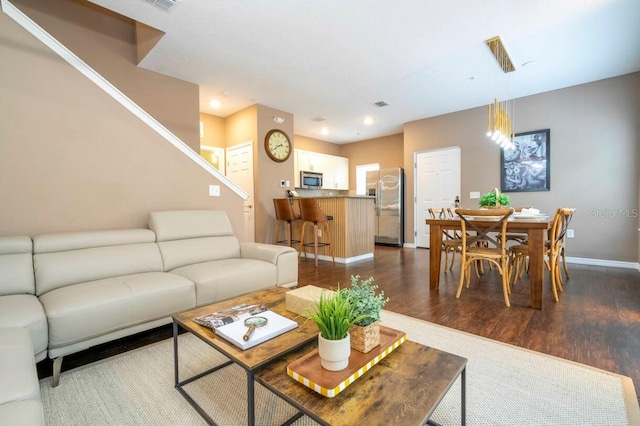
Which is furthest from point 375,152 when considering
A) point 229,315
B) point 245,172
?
point 229,315

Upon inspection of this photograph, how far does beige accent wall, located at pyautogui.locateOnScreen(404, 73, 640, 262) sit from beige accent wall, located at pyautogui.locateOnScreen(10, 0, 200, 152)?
17.2ft

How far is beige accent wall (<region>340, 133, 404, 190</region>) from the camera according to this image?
7.25 meters

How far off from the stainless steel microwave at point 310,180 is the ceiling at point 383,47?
2082 mm

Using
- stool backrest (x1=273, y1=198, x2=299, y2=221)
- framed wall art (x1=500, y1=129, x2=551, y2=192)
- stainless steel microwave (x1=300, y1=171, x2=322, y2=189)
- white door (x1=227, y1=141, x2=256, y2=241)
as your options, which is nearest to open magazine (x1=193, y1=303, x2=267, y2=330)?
stool backrest (x1=273, y1=198, x2=299, y2=221)

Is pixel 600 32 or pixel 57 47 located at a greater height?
pixel 600 32

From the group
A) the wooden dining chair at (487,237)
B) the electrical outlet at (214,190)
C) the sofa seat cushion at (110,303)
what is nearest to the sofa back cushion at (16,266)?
the sofa seat cushion at (110,303)

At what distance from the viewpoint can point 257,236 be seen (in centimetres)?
514

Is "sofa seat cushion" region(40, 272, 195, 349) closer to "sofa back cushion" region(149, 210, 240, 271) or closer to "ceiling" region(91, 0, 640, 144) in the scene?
"sofa back cushion" region(149, 210, 240, 271)

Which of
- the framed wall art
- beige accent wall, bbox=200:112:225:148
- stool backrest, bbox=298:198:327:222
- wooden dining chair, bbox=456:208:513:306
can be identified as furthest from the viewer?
beige accent wall, bbox=200:112:225:148

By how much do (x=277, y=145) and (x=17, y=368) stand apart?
4.74 m

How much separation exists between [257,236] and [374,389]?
4.43m

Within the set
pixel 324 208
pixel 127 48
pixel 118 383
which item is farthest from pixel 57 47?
pixel 324 208

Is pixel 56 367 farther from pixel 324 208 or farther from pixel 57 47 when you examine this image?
pixel 324 208

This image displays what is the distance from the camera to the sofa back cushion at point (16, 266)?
1703mm
